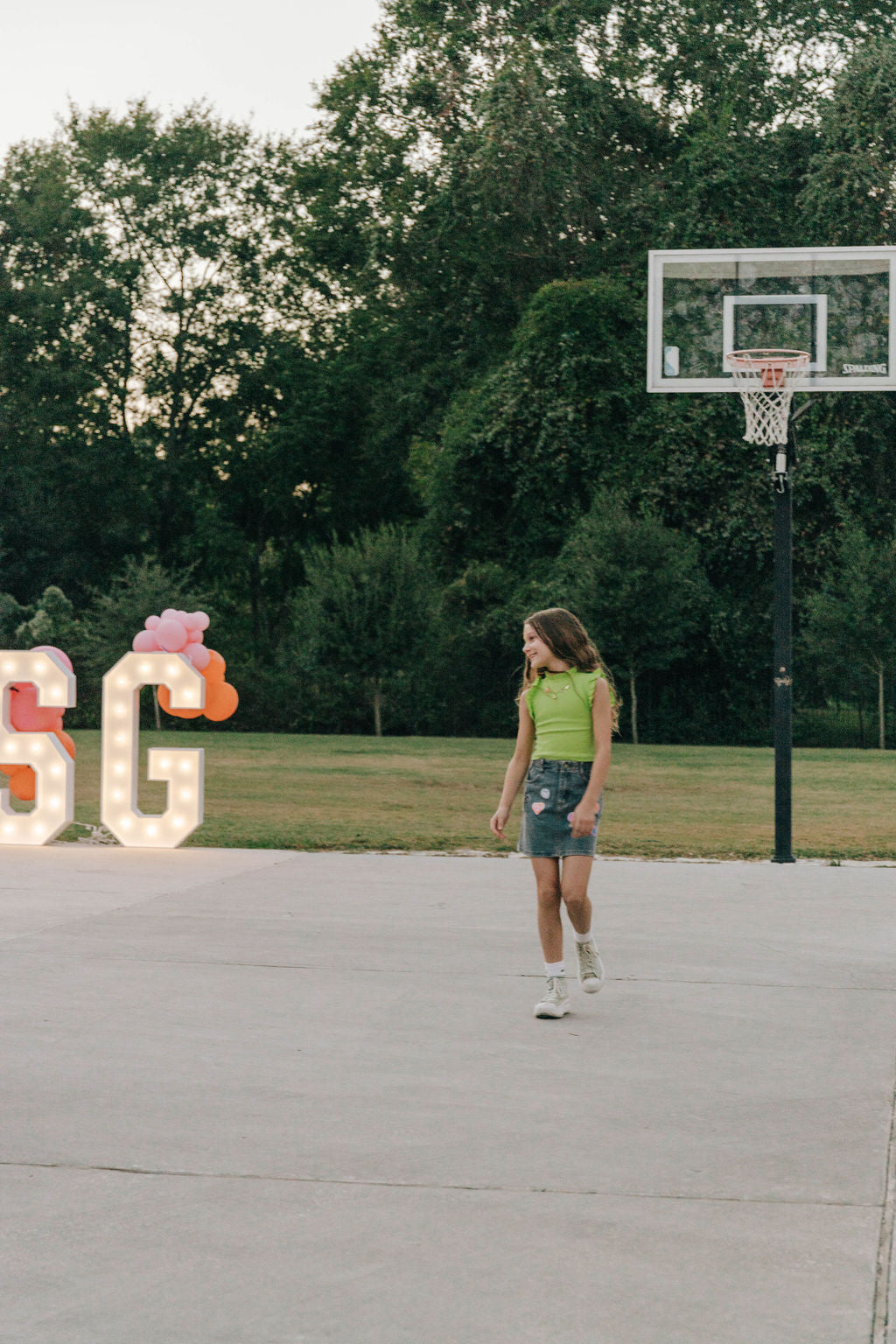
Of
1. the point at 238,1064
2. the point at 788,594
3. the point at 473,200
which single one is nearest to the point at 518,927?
the point at 238,1064

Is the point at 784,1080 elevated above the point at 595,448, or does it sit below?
below

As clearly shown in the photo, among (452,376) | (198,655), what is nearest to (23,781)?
(198,655)

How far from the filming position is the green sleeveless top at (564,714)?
6988 mm

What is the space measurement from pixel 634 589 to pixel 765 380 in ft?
65.5

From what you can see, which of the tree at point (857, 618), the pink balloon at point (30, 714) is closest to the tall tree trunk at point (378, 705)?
the tree at point (857, 618)

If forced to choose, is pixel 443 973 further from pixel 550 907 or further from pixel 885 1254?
pixel 885 1254

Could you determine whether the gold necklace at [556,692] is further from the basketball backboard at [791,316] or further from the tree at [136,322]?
the tree at [136,322]

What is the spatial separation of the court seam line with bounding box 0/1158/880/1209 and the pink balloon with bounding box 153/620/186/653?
10632 mm

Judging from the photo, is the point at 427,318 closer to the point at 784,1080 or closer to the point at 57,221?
the point at 57,221

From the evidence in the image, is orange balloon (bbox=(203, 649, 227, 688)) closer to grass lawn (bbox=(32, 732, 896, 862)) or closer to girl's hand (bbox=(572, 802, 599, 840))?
grass lawn (bbox=(32, 732, 896, 862))

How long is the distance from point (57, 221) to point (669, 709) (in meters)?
24.3

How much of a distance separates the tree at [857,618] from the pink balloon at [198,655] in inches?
814

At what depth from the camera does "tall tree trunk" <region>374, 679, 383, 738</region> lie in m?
37.1

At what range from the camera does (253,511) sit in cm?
5009
